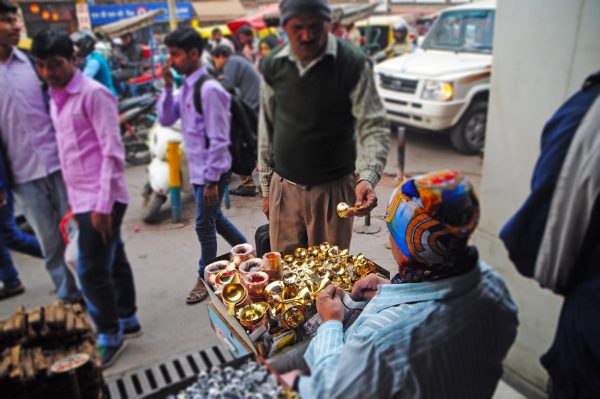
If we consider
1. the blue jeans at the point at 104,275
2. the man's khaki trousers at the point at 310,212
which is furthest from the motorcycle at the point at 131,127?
the man's khaki trousers at the point at 310,212

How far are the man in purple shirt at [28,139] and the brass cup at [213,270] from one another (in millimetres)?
1733

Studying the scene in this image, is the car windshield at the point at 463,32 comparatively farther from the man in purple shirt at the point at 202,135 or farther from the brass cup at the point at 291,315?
the brass cup at the point at 291,315

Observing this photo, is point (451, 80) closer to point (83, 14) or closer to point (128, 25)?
point (128, 25)

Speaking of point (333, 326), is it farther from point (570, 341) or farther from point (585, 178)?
point (585, 178)

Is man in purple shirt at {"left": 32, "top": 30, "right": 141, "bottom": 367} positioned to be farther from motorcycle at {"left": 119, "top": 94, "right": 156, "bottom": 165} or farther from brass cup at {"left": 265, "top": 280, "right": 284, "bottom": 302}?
motorcycle at {"left": 119, "top": 94, "right": 156, "bottom": 165}

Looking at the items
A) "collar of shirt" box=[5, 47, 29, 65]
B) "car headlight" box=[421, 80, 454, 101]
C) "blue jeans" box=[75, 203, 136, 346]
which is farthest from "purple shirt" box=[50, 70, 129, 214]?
"car headlight" box=[421, 80, 454, 101]

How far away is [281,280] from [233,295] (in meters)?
0.19

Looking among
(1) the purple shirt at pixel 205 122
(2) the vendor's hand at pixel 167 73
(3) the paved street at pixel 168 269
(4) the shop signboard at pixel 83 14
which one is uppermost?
(4) the shop signboard at pixel 83 14

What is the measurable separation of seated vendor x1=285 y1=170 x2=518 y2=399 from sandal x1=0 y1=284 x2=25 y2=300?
10.5 ft

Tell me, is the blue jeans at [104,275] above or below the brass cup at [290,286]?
below

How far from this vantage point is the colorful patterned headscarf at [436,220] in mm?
1108

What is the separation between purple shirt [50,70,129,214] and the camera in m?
2.26

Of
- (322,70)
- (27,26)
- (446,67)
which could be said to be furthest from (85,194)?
(27,26)

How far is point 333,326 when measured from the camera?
4.27ft
